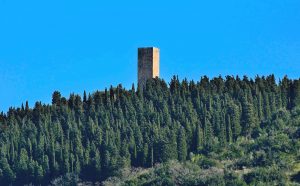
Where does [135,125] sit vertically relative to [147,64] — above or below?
below

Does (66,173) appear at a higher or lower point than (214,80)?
lower

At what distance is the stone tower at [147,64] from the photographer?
110 metres

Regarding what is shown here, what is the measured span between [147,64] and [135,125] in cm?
1495

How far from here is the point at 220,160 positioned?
9181cm

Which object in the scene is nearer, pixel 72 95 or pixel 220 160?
pixel 220 160

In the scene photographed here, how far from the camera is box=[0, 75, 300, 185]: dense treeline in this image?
9312 centimetres

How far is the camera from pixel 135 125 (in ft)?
Answer: 318

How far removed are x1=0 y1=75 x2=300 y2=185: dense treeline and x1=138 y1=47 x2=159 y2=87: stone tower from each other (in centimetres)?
626

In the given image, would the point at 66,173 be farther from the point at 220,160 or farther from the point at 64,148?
the point at 220,160

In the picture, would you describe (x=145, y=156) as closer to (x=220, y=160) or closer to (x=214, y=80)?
(x=220, y=160)

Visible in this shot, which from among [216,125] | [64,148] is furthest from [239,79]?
[64,148]

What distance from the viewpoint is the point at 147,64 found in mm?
110875

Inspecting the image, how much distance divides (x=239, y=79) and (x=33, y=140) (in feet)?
61.1

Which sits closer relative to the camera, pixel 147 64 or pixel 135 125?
pixel 135 125
